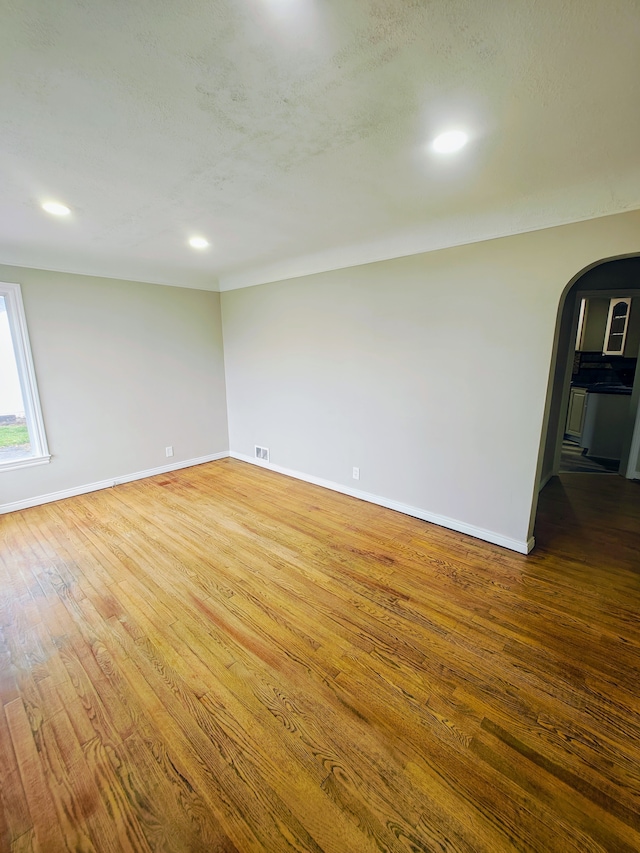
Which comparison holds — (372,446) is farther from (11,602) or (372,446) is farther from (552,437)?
(11,602)

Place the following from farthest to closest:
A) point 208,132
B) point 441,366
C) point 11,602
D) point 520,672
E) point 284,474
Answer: point 284,474 < point 441,366 < point 11,602 < point 520,672 < point 208,132

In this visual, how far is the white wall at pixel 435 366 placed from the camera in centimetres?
244

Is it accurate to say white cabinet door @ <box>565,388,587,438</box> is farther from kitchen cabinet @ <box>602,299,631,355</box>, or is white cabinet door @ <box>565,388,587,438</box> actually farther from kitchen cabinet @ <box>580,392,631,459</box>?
kitchen cabinet @ <box>602,299,631,355</box>

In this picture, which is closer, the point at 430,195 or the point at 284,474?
the point at 430,195

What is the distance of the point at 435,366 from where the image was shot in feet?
9.71

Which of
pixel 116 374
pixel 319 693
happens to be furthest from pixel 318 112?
pixel 116 374

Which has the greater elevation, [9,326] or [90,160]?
[90,160]

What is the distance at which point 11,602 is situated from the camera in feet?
7.35

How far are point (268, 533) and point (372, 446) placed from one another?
1.34m

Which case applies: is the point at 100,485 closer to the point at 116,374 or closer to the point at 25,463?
the point at 25,463

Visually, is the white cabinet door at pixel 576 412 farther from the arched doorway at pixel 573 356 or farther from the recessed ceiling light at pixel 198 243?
the recessed ceiling light at pixel 198 243

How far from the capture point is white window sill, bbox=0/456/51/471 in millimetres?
3379

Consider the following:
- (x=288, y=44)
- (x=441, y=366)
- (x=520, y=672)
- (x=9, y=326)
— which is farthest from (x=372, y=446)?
(x=9, y=326)

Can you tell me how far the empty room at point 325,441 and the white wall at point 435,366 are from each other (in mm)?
26
